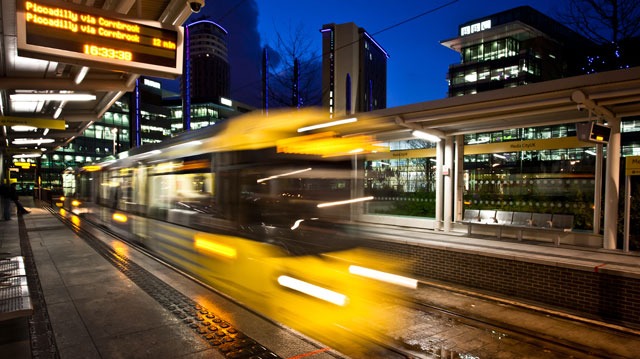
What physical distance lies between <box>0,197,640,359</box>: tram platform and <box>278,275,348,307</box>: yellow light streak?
1083mm

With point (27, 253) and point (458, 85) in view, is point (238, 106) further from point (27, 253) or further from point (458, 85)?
point (27, 253)

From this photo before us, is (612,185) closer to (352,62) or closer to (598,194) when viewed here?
(598,194)

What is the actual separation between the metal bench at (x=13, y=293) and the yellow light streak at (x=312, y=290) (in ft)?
12.2

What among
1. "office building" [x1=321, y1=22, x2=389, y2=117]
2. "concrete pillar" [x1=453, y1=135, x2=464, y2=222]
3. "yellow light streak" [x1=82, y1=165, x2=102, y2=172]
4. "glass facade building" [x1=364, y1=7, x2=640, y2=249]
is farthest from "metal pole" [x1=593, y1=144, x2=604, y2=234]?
"office building" [x1=321, y1=22, x2=389, y2=117]

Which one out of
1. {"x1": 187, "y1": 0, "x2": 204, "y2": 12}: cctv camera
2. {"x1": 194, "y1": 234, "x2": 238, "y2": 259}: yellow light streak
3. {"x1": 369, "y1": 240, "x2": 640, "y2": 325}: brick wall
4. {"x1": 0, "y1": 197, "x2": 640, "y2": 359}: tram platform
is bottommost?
{"x1": 0, "y1": 197, "x2": 640, "y2": 359}: tram platform

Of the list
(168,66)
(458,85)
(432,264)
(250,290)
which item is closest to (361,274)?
(432,264)

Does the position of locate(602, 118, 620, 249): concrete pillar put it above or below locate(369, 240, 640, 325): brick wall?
above

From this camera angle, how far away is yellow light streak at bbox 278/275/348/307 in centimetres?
684

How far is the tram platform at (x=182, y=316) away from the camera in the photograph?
4832 mm

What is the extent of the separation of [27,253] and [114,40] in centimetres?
852

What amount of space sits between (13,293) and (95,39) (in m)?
3.37

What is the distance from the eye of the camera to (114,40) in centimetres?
531

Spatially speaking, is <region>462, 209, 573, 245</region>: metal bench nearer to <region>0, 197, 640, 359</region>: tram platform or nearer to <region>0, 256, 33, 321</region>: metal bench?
<region>0, 197, 640, 359</region>: tram platform

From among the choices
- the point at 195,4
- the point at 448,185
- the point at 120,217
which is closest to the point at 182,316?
the point at 195,4
